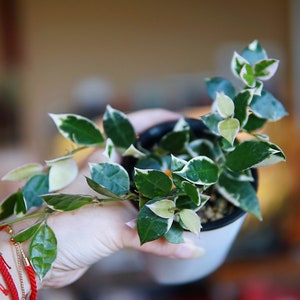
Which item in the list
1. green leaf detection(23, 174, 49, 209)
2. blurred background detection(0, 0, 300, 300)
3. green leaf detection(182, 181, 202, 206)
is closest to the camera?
green leaf detection(182, 181, 202, 206)

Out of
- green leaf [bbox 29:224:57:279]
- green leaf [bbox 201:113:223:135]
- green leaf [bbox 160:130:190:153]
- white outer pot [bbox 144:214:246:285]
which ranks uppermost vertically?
green leaf [bbox 201:113:223:135]

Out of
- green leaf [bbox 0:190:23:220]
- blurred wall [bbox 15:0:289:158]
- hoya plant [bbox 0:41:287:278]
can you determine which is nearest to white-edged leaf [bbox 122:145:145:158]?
hoya plant [bbox 0:41:287:278]

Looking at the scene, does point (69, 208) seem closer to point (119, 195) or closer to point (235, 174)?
point (119, 195)

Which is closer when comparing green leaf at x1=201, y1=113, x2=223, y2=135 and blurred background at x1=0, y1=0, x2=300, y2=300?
green leaf at x1=201, y1=113, x2=223, y2=135

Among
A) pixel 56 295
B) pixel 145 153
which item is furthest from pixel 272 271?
pixel 145 153

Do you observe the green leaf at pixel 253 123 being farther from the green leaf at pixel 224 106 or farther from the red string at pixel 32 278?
the red string at pixel 32 278

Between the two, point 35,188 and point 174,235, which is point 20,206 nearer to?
point 35,188

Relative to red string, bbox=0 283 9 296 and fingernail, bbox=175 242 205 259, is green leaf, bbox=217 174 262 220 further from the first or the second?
red string, bbox=0 283 9 296
